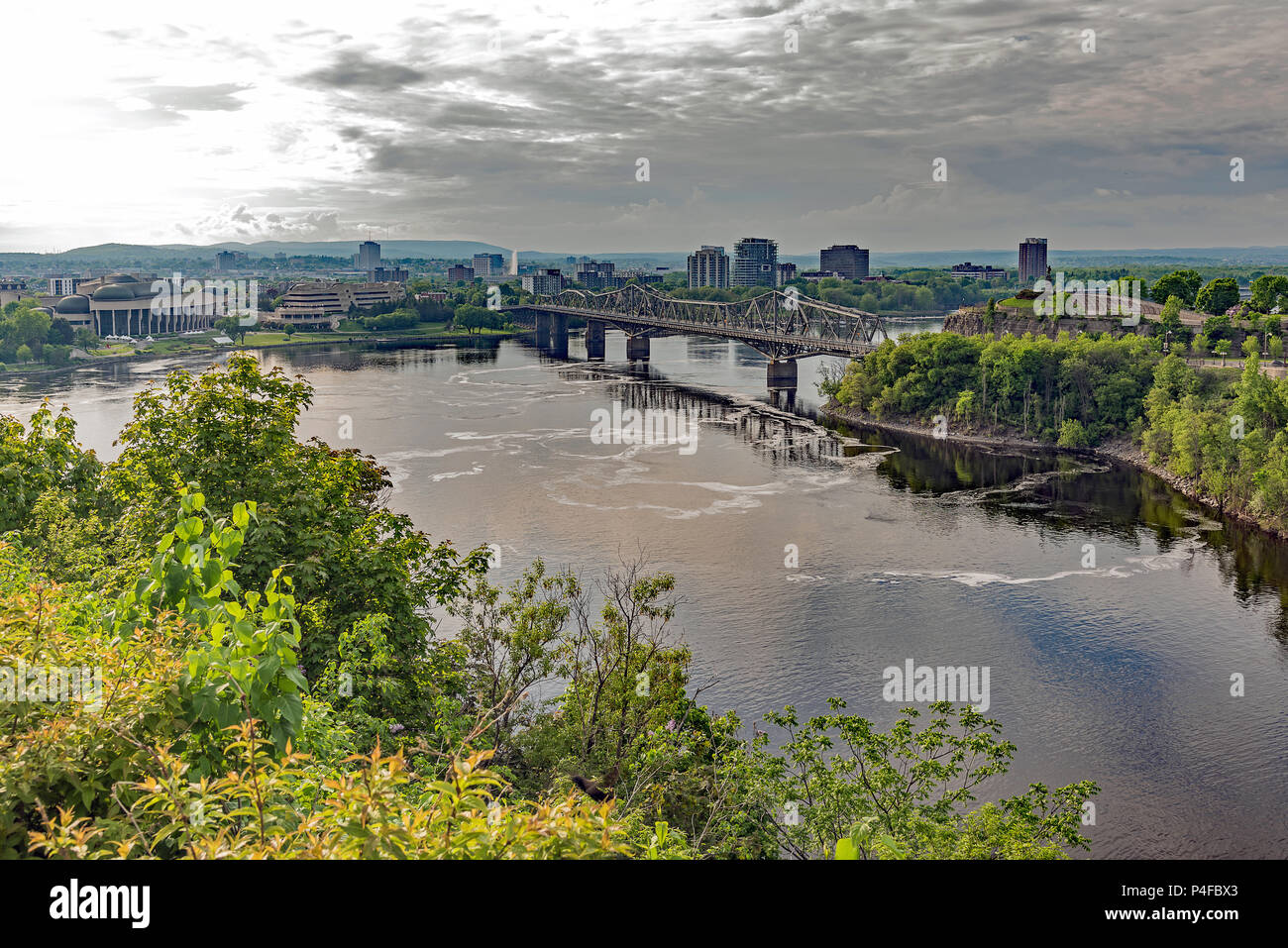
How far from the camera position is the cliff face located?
53934 mm

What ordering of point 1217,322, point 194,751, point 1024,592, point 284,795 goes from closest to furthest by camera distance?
1. point 194,751
2. point 284,795
3. point 1024,592
4. point 1217,322

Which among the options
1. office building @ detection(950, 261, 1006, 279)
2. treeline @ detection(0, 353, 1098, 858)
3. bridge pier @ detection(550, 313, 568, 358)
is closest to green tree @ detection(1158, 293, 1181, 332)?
treeline @ detection(0, 353, 1098, 858)

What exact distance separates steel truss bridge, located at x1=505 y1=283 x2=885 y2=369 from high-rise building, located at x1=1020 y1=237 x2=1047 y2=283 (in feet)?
205

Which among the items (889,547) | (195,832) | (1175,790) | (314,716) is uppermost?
(195,832)

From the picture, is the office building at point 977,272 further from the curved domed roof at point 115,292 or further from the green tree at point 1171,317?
the curved domed roof at point 115,292

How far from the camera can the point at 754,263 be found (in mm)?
173125

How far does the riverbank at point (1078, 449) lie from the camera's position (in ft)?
106

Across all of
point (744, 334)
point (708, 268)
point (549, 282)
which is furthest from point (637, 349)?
point (708, 268)

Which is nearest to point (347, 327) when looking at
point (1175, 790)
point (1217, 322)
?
point (1217, 322)

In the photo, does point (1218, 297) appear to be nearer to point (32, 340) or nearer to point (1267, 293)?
point (1267, 293)

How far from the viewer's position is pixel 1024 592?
80.9 feet

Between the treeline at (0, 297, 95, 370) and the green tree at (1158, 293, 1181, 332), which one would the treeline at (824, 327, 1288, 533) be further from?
the treeline at (0, 297, 95, 370)
